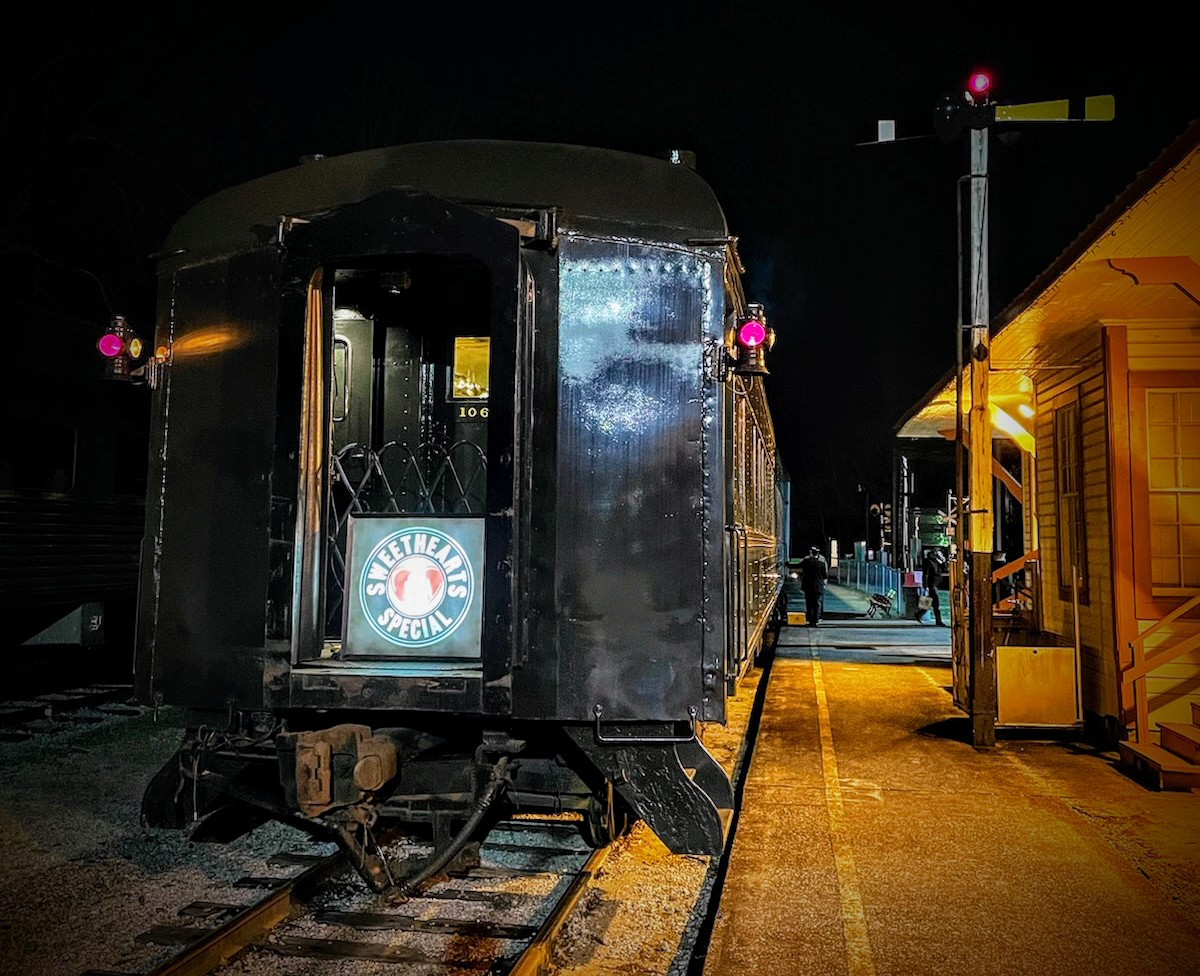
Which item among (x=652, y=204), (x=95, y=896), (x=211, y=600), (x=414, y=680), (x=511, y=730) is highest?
(x=652, y=204)

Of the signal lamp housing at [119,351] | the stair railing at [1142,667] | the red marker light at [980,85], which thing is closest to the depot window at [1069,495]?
the stair railing at [1142,667]

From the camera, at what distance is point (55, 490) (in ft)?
34.6

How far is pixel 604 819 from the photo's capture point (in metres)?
4.89

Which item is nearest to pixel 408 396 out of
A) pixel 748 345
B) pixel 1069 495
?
pixel 748 345

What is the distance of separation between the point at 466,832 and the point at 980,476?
19.2ft

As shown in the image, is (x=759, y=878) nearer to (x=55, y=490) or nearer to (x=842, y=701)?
(x=842, y=701)

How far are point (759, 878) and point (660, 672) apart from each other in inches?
53.0

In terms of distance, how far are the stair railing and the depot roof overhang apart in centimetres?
239

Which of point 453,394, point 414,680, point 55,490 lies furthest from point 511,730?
point 55,490

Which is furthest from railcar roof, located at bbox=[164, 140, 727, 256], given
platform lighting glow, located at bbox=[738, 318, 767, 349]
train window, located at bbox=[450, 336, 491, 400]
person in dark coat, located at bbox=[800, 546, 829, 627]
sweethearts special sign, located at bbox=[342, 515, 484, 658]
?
person in dark coat, located at bbox=[800, 546, 829, 627]

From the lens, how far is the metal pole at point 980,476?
8.00 m

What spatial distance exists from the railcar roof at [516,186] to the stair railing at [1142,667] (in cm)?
539

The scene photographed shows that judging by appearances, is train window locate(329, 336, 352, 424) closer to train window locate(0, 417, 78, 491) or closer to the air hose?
the air hose

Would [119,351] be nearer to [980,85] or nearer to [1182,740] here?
[980,85]
